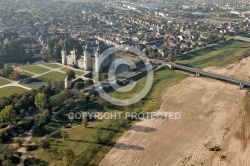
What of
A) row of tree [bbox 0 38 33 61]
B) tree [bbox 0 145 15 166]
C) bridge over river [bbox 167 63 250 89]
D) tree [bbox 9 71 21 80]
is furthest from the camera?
row of tree [bbox 0 38 33 61]

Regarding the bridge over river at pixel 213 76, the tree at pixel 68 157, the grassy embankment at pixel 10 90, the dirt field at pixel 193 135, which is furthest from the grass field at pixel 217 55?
the tree at pixel 68 157

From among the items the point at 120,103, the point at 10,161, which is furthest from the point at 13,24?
the point at 10,161

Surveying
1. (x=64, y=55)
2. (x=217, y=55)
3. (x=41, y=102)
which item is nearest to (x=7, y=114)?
(x=41, y=102)

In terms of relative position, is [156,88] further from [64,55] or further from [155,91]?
[64,55]

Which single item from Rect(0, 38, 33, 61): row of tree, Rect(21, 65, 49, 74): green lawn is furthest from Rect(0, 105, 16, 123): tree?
Rect(0, 38, 33, 61): row of tree

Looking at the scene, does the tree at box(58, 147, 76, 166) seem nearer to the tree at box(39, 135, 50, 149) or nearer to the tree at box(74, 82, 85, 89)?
the tree at box(39, 135, 50, 149)
